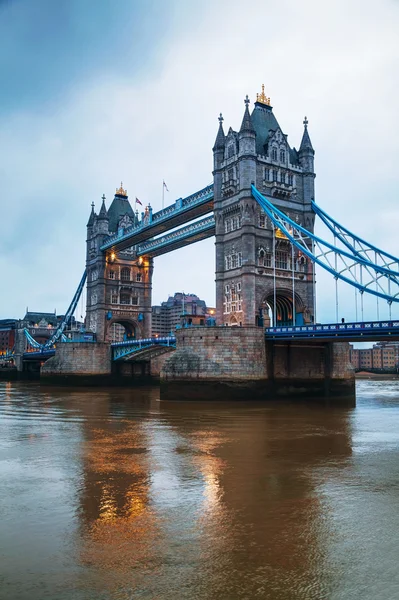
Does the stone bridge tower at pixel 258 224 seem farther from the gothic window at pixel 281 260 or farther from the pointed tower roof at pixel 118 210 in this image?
the pointed tower roof at pixel 118 210

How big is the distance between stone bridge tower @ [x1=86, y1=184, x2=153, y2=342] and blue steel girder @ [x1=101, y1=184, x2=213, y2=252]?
6.52 ft

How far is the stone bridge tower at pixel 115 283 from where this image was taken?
228ft

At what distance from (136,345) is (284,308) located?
58.8 ft

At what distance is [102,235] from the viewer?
70625 mm

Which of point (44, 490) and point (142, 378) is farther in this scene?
point (142, 378)

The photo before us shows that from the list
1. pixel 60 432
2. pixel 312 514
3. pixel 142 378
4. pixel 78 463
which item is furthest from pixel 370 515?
pixel 142 378

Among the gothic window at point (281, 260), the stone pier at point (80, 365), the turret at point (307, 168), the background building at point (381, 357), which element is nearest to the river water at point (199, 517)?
the gothic window at point (281, 260)

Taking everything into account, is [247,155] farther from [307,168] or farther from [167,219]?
[167,219]

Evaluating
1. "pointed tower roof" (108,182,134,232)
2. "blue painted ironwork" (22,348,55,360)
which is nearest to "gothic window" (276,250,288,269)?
"pointed tower roof" (108,182,134,232)

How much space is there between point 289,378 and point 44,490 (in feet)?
96.6

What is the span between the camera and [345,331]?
112 ft

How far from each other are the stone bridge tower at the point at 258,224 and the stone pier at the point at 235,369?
16.3 ft

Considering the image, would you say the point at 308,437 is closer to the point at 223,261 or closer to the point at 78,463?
the point at 78,463

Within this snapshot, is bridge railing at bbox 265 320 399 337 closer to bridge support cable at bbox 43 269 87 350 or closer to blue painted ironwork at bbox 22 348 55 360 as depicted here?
bridge support cable at bbox 43 269 87 350
